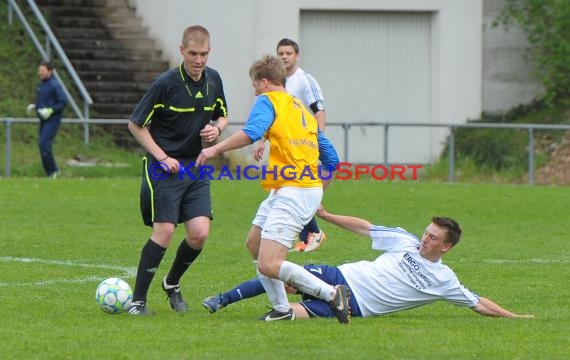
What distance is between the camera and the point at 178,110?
9008 millimetres

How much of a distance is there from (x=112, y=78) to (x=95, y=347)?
18832mm

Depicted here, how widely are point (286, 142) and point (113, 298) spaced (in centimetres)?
168

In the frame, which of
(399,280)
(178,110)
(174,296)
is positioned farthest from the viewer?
(174,296)

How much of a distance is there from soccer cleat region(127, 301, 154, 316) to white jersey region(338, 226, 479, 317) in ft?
4.61

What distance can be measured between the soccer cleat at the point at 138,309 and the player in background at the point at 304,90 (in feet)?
13.3

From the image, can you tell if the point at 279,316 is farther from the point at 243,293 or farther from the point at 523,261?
the point at 523,261

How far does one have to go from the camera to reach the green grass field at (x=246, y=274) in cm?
760

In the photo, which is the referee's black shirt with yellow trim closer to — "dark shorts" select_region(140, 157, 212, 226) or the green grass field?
"dark shorts" select_region(140, 157, 212, 226)

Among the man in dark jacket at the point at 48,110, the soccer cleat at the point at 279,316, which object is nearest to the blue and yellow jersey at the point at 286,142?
the soccer cleat at the point at 279,316

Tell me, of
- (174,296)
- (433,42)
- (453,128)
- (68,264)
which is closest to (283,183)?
(174,296)

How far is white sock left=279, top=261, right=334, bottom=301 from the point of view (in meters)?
8.39

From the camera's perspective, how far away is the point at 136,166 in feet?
73.7

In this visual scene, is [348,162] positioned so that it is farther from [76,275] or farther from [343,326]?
[343,326]

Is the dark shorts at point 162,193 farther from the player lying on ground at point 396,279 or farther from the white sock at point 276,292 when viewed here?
the white sock at point 276,292
